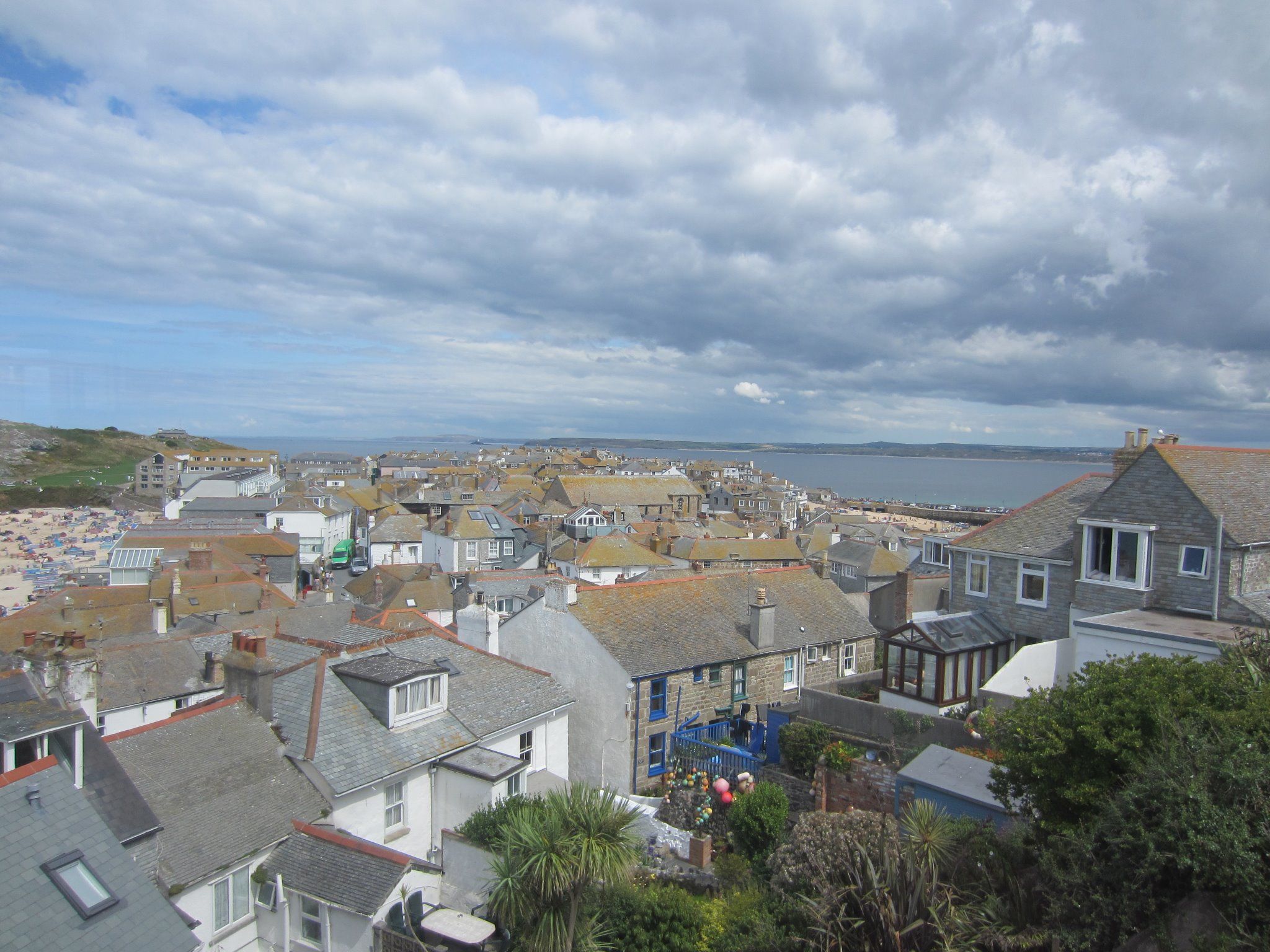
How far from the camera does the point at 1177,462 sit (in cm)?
2006

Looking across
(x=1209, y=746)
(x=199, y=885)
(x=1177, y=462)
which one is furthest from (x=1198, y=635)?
(x=199, y=885)

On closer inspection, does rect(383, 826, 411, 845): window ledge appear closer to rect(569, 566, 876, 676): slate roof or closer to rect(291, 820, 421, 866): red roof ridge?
rect(291, 820, 421, 866): red roof ridge

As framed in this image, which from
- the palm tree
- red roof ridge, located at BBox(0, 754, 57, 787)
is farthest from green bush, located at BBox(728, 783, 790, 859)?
red roof ridge, located at BBox(0, 754, 57, 787)

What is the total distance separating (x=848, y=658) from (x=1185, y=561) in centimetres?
1364

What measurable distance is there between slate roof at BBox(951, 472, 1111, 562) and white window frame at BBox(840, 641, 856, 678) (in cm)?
717

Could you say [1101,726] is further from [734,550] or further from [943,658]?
[734,550]

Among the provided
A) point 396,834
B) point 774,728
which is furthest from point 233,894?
point 774,728

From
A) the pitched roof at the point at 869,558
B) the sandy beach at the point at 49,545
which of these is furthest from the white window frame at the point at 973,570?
the sandy beach at the point at 49,545

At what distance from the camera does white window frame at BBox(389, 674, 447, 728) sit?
57.1 feet

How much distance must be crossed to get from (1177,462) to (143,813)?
24.2 m

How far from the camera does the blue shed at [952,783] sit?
47.3 feet

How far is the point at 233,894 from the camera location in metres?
13.2

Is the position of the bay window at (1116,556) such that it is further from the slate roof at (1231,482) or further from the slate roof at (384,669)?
the slate roof at (384,669)

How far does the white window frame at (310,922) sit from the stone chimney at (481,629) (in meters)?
13.2
